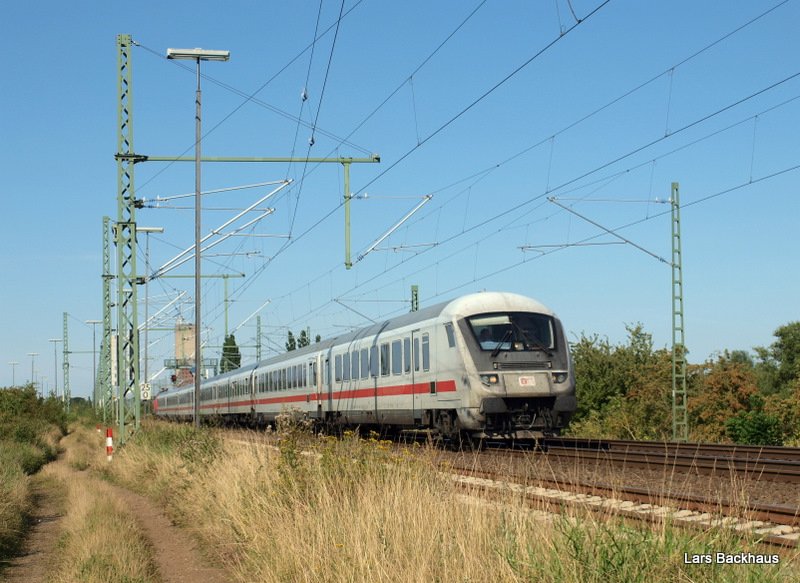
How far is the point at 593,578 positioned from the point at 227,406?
48.5m

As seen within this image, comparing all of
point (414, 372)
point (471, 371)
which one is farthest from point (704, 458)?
point (414, 372)

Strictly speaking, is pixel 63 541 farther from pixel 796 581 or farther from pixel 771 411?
pixel 771 411

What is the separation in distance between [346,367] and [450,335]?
29.5 ft

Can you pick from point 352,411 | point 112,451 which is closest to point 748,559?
point 352,411

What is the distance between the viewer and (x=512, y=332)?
20.8m

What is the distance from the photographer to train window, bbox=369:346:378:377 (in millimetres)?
26188

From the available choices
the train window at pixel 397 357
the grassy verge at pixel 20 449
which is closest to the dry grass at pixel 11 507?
the grassy verge at pixel 20 449

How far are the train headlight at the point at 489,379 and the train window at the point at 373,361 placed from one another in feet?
21.0

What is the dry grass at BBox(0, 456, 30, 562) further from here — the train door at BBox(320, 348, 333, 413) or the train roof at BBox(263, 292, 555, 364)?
the train door at BBox(320, 348, 333, 413)

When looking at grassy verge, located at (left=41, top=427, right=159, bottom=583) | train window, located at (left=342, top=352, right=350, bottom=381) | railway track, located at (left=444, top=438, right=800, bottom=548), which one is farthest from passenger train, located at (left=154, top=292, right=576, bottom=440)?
grassy verge, located at (left=41, top=427, right=159, bottom=583)

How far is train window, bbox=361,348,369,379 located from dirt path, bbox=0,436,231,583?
7.08 m

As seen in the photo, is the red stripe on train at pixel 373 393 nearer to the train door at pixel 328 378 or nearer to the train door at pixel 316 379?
the train door at pixel 316 379

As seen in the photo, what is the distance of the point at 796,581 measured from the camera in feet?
18.0

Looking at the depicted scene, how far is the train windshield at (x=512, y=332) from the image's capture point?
20.6 metres
